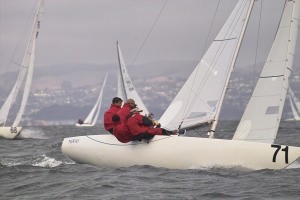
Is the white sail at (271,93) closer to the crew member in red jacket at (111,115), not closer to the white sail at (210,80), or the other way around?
the white sail at (210,80)

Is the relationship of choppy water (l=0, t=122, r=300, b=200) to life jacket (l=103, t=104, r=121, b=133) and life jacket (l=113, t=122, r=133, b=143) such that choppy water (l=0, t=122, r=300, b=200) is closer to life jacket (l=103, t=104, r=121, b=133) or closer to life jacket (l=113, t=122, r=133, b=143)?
life jacket (l=113, t=122, r=133, b=143)

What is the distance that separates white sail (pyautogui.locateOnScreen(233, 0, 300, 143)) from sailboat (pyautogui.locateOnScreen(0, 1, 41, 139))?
67.1 feet

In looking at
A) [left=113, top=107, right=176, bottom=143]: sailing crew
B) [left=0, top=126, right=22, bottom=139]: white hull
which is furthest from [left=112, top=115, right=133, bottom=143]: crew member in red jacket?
[left=0, top=126, right=22, bottom=139]: white hull

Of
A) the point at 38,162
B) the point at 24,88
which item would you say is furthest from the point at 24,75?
the point at 38,162

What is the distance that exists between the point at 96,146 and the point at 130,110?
119 cm

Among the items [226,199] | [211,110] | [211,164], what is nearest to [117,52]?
[211,110]

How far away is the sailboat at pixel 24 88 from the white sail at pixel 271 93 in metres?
20.4

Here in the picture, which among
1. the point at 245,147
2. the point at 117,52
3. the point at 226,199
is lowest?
the point at 226,199

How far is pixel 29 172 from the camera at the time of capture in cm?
1342

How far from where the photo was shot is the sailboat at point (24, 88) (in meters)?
33.0

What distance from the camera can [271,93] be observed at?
14633 mm

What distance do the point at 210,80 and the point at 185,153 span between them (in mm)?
3033

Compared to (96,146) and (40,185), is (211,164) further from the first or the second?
(40,185)

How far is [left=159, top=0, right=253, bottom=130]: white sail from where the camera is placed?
50.8 feet
